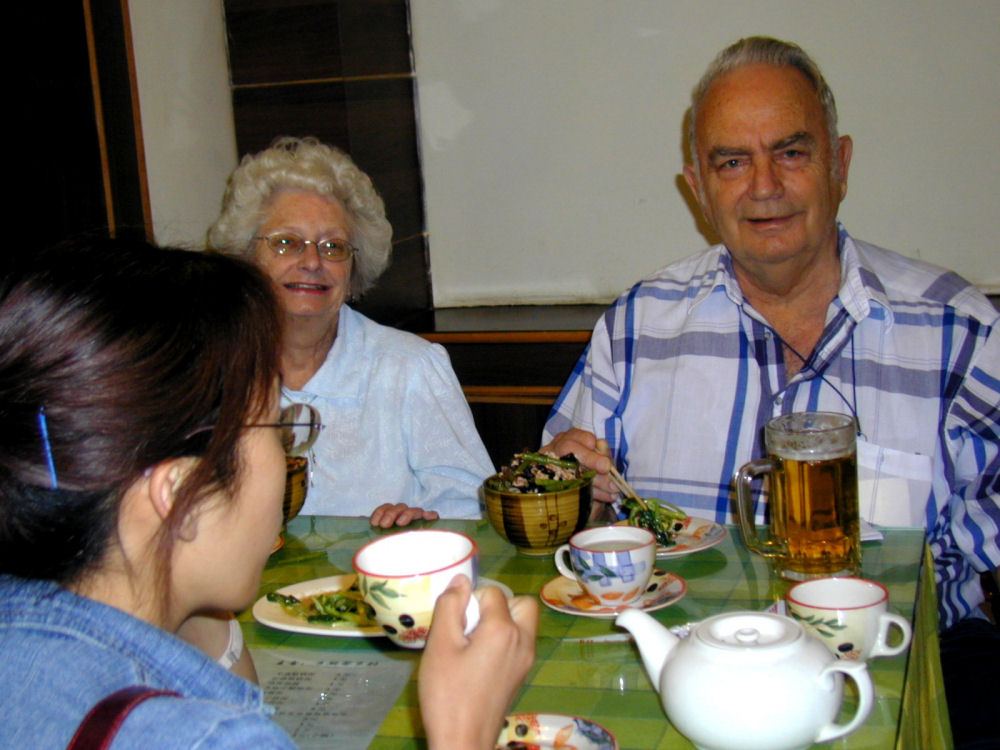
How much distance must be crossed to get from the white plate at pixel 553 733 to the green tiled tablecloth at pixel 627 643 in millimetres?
34

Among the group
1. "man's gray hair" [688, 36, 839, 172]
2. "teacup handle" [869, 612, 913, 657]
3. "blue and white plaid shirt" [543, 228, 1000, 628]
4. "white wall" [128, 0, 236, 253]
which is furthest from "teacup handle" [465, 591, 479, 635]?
"white wall" [128, 0, 236, 253]

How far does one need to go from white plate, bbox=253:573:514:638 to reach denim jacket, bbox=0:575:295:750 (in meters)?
0.39

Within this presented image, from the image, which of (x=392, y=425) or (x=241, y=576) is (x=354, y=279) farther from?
(x=241, y=576)

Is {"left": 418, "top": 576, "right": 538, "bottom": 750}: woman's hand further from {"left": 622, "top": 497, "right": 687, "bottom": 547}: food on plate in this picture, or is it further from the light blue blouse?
the light blue blouse

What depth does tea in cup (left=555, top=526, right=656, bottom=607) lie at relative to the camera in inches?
46.6

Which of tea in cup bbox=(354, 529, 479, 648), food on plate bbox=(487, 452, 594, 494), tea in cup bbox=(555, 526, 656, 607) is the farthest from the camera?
food on plate bbox=(487, 452, 594, 494)

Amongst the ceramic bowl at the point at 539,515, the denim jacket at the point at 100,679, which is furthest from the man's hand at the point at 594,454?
the denim jacket at the point at 100,679

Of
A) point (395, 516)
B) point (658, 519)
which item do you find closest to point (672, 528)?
point (658, 519)

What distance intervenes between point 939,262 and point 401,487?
178cm

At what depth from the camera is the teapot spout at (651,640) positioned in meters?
0.97

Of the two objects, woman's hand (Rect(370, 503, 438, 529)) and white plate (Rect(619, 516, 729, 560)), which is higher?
white plate (Rect(619, 516, 729, 560))

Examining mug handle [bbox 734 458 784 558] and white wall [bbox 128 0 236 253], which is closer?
mug handle [bbox 734 458 784 558]

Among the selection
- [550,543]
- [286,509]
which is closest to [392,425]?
[286,509]

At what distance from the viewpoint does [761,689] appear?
872mm
